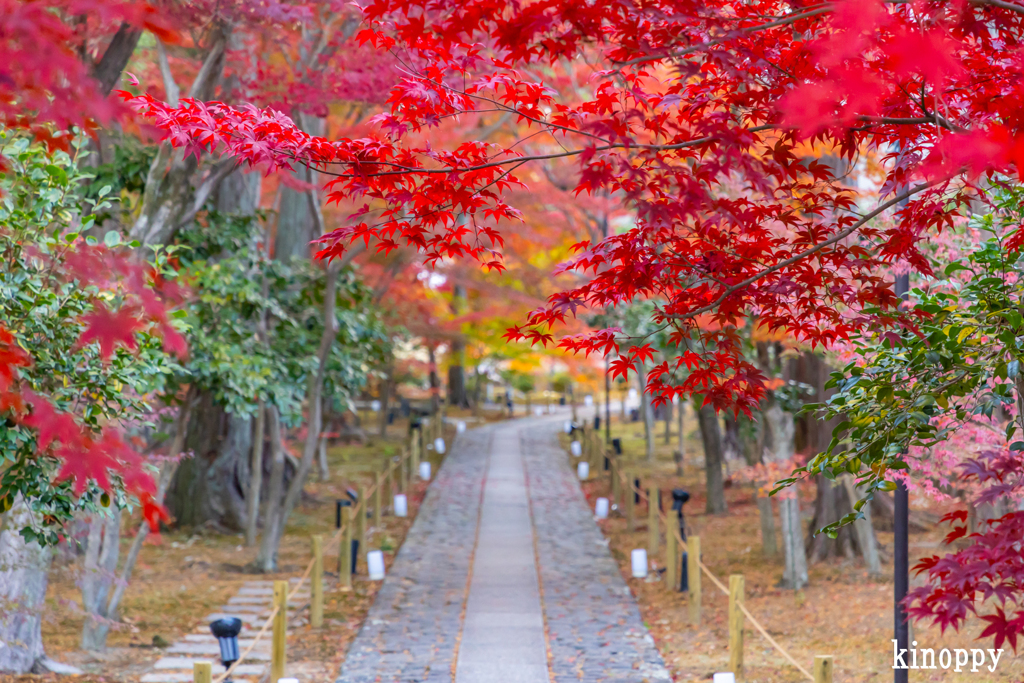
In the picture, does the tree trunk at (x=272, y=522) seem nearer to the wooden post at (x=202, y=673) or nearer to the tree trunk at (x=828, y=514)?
the wooden post at (x=202, y=673)

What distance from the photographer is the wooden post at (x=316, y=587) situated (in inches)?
335

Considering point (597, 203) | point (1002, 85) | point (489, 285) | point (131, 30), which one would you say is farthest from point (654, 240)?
point (489, 285)

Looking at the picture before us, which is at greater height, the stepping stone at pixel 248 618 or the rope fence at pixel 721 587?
the rope fence at pixel 721 587

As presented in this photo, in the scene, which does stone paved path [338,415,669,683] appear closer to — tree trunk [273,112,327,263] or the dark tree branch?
tree trunk [273,112,327,263]

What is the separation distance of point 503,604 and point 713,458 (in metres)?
6.62

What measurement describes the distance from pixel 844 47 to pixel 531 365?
24.0 metres

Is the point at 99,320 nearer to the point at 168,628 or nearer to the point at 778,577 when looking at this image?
the point at 168,628

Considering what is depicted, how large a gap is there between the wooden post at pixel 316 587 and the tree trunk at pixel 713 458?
763 centimetres

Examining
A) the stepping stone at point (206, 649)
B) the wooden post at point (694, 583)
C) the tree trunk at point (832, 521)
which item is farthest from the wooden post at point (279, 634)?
the tree trunk at point (832, 521)

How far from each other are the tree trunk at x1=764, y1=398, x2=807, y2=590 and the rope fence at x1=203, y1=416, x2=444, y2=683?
201 inches

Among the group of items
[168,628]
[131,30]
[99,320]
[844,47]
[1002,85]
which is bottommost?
[168,628]

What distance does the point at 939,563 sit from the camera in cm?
300

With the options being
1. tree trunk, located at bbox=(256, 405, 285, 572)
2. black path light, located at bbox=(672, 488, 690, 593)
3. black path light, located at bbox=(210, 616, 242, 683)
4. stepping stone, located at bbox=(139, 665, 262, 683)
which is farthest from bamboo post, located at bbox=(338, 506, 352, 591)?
black path light, located at bbox=(210, 616, 242, 683)

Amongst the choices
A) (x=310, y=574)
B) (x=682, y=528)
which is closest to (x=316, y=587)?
(x=310, y=574)
